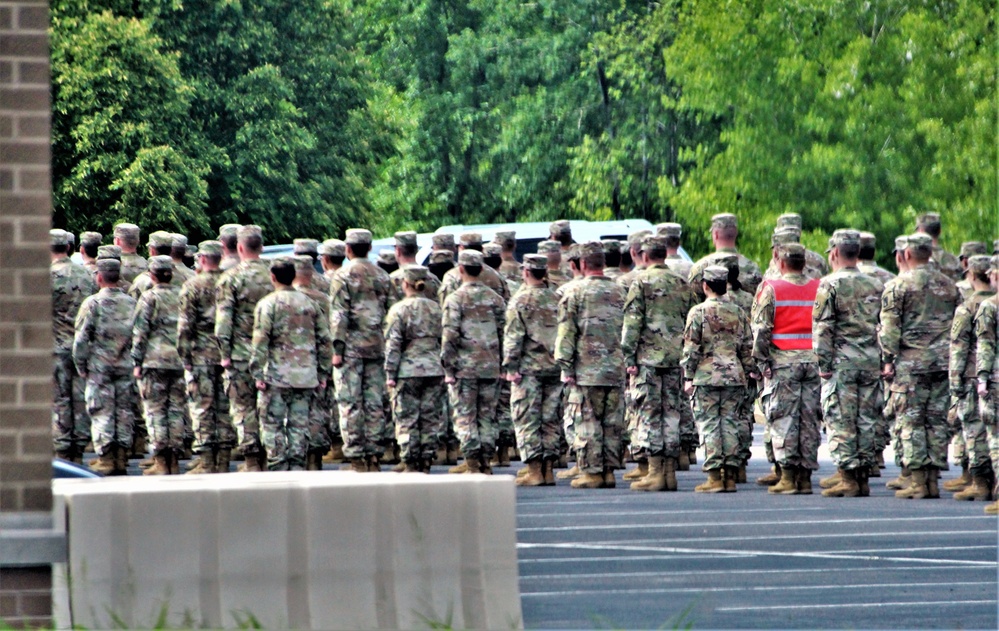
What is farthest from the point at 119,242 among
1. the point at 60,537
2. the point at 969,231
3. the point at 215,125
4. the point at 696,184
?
the point at 215,125

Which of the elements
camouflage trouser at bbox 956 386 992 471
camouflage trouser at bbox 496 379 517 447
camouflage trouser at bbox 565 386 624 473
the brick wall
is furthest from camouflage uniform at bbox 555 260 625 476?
the brick wall

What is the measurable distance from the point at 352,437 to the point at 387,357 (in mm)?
836

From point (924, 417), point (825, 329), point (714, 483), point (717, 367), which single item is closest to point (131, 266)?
point (714, 483)

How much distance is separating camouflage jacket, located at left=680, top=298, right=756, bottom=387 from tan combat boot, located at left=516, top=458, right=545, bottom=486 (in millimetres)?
1723

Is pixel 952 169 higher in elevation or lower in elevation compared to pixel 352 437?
higher

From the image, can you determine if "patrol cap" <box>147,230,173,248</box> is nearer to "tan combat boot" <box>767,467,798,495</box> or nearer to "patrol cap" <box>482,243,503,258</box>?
"patrol cap" <box>482,243,503,258</box>

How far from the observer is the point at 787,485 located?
17.8m

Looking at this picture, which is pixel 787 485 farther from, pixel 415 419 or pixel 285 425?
pixel 285 425

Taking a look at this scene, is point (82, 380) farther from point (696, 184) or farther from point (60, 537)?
point (696, 184)

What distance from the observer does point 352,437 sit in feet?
63.1

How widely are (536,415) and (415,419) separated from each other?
3.51 ft

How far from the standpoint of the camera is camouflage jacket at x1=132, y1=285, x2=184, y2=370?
→ 19453 millimetres

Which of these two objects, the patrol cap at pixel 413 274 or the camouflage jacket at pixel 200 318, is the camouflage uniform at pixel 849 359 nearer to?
the patrol cap at pixel 413 274

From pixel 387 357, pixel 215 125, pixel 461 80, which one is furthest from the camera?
pixel 461 80
